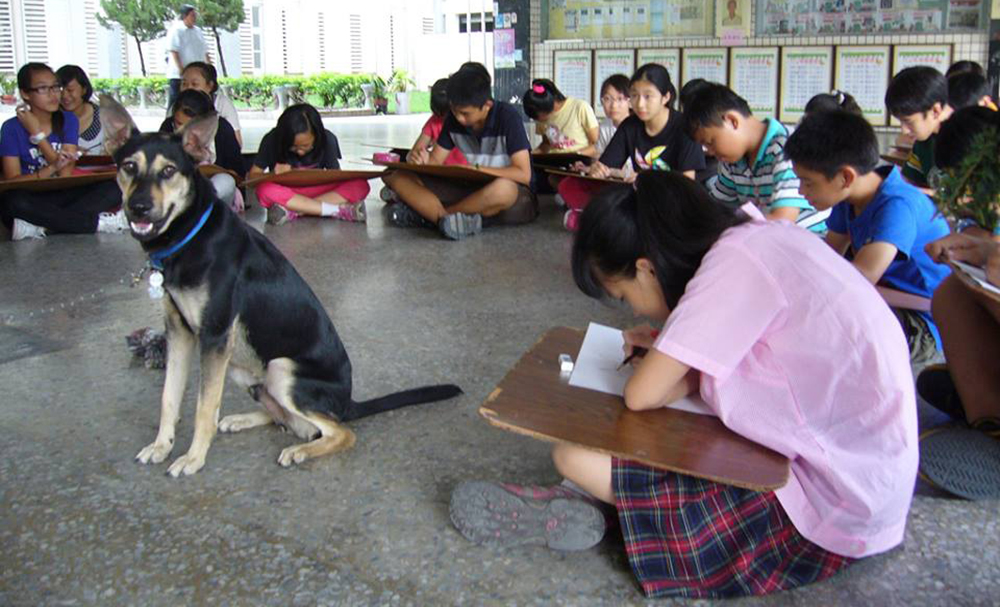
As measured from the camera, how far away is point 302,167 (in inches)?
251

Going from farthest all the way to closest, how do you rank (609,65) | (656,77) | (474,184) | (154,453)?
1. (609,65)
2. (474,184)
3. (656,77)
4. (154,453)

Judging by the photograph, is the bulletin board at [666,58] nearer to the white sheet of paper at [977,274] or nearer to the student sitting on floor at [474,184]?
the student sitting on floor at [474,184]

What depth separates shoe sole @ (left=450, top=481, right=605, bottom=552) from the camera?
2041 millimetres

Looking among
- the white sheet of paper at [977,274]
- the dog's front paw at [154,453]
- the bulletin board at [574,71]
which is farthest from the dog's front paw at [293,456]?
the bulletin board at [574,71]

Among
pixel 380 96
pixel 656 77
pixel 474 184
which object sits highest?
pixel 380 96

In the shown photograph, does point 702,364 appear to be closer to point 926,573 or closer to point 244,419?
point 926,573

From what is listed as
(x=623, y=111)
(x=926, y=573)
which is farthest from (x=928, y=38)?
(x=926, y=573)

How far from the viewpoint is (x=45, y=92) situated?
18.6ft

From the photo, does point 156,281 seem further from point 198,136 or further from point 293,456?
point 293,456

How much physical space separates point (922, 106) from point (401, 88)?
2013 centimetres

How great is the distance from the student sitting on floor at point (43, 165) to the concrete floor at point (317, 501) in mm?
2031

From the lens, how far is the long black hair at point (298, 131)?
19.8ft

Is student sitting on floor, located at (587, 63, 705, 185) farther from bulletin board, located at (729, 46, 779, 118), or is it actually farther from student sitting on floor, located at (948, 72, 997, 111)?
bulletin board, located at (729, 46, 779, 118)

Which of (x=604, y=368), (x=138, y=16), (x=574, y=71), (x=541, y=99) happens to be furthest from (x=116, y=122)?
(x=138, y=16)
